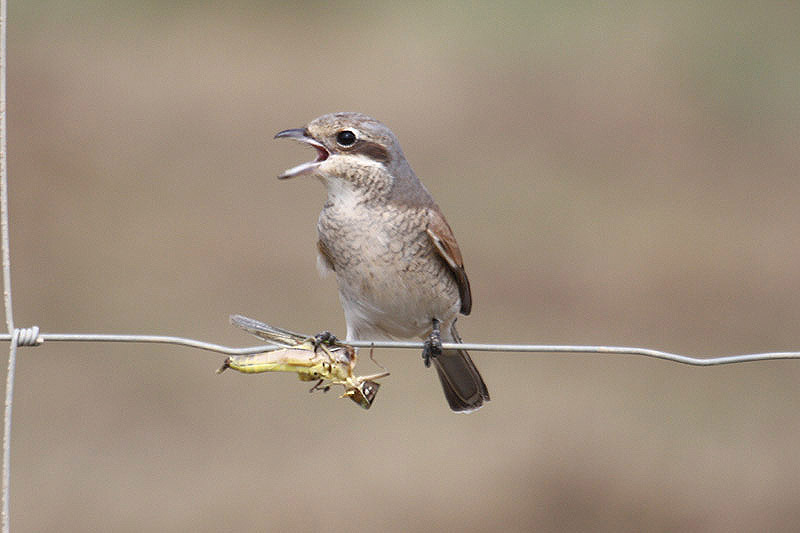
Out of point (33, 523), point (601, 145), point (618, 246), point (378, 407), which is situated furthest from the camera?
point (601, 145)

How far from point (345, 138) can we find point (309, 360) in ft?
3.43

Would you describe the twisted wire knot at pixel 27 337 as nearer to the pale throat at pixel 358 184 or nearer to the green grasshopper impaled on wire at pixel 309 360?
the green grasshopper impaled on wire at pixel 309 360

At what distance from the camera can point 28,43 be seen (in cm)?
1283

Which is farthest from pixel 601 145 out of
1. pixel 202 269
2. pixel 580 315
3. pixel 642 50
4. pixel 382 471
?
pixel 382 471

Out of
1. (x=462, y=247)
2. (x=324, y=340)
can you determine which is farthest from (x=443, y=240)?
(x=462, y=247)

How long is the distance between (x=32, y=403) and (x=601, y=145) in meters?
6.57

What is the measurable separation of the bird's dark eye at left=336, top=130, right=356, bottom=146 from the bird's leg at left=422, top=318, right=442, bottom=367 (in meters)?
0.79

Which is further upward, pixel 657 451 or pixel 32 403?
pixel 32 403

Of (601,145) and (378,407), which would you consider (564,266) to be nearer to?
(601,145)

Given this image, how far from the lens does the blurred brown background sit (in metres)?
7.57

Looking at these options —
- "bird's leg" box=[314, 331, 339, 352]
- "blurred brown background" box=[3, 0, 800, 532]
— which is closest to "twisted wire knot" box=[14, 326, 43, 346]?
"bird's leg" box=[314, 331, 339, 352]

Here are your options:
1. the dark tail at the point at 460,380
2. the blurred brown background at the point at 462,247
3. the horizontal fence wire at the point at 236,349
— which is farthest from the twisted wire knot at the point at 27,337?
the blurred brown background at the point at 462,247

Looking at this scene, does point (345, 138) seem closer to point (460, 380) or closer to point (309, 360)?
point (309, 360)

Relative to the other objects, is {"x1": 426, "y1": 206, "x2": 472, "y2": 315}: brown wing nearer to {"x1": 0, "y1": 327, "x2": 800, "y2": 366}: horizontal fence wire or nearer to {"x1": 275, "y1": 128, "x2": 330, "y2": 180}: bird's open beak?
{"x1": 275, "y1": 128, "x2": 330, "y2": 180}: bird's open beak
